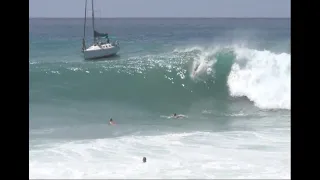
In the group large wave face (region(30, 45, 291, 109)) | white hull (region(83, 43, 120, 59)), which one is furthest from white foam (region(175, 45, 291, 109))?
white hull (region(83, 43, 120, 59))

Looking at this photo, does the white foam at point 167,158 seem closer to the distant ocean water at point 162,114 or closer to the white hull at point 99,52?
the distant ocean water at point 162,114

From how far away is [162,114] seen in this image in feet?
40.9

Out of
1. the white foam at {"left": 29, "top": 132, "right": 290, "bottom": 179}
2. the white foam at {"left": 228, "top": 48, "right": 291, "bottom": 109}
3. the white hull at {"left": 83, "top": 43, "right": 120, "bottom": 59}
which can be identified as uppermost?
the white hull at {"left": 83, "top": 43, "right": 120, "bottom": 59}

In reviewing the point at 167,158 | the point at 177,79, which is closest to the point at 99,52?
the point at 177,79

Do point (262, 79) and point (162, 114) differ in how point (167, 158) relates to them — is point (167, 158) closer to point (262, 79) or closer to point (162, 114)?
point (162, 114)

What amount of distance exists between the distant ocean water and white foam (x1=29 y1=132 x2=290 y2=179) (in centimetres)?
2

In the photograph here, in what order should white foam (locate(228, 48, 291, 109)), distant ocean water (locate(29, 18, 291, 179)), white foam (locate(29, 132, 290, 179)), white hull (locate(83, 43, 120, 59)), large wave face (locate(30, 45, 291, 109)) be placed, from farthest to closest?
white hull (locate(83, 43, 120, 59))
large wave face (locate(30, 45, 291, 109))
white foam (locate(228, 48, 291, 109))
distant ocean water (locate(29, 18, 291, 179))
white foam (locate(29, 132, 290, 179))

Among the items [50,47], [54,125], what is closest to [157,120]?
[54,125]

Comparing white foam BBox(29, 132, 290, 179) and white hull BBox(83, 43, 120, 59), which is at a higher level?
white hull BBox(83, 43, 120, 59)

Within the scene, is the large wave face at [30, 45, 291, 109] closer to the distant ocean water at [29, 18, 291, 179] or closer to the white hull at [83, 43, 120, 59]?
the distant ocean water at [29, 18, 291, 179]

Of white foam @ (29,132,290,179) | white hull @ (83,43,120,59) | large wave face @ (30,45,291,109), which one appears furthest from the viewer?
white hull @ (83,43,120,59)

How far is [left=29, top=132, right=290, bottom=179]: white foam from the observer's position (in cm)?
630
